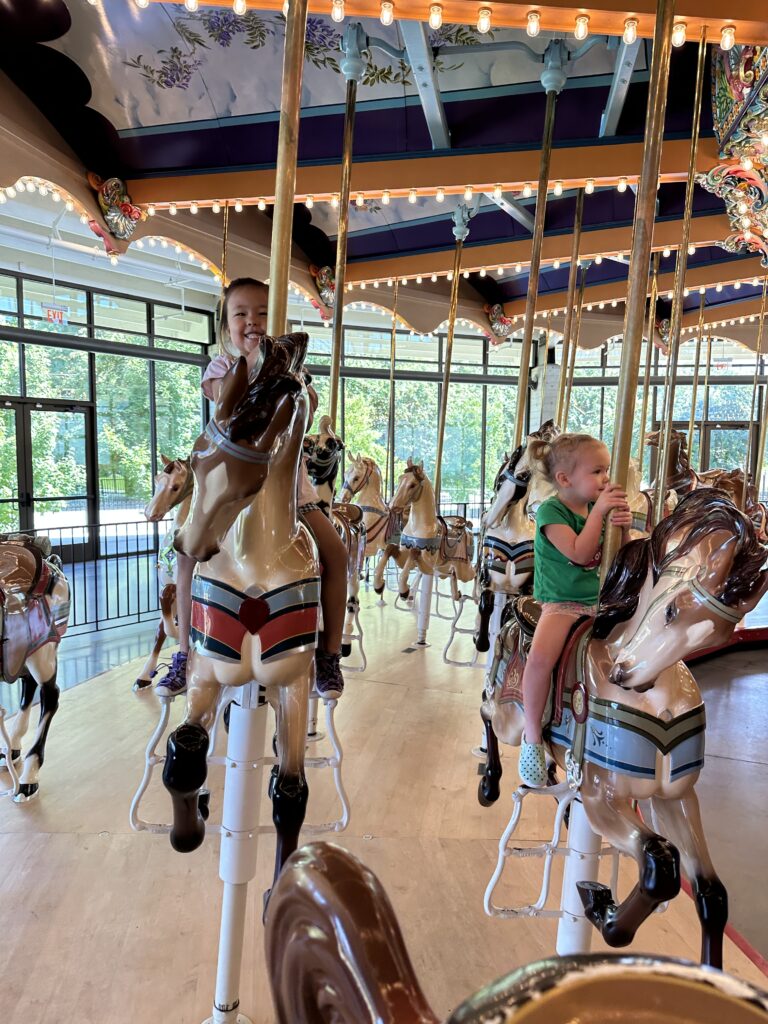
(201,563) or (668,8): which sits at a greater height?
(668,8)

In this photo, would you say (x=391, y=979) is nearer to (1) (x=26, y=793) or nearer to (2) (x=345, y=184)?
(2) (x=345, y=184)

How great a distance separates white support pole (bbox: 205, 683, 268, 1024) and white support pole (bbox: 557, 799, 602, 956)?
81cm

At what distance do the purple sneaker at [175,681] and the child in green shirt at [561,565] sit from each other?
1014 millimetres

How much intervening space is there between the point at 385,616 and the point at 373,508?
Answer: 5.06 feet

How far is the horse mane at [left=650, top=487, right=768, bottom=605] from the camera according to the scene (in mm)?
1248

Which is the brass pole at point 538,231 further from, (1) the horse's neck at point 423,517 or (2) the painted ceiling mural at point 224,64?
(1) the horse's neck at point 423,517

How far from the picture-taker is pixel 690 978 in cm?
28

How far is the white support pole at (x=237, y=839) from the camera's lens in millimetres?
1707

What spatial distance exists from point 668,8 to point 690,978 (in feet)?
6.58

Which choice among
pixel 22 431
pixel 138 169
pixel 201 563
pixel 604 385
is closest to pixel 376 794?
pixel 201 563

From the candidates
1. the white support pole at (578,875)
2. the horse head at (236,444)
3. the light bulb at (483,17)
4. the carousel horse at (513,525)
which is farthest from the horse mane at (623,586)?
the light bulb at (483,17)

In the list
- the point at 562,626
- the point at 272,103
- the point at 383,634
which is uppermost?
the point at 272,103

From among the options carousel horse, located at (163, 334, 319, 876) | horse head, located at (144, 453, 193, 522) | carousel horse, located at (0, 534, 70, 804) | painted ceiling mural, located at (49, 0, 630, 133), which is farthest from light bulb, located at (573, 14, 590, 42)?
carousel horse, located at (0, 534, 70, 804)

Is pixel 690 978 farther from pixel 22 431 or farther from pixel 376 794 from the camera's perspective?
pixel 22 431
